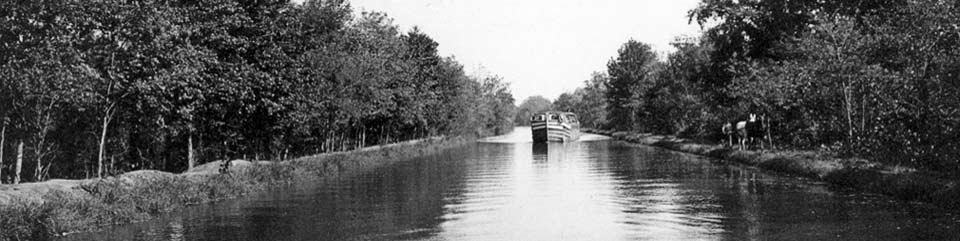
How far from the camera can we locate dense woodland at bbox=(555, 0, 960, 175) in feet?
67.5

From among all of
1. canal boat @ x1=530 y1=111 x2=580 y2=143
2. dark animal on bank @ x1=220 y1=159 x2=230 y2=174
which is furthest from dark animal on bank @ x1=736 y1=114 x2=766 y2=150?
canal boat @ x1=530 y1=111 x2=580 y2=143

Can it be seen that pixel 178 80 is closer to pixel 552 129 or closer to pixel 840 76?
pixel 840 76

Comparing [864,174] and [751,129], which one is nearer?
[864,174]

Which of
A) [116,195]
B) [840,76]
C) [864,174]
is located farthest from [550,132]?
[116,195]

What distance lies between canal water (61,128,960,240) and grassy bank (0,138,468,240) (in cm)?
48

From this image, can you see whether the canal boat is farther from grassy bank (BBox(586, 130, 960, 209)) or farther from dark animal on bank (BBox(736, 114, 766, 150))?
grassy bank (BBox(586, 130, 960, 209))

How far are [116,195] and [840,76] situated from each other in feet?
77.4

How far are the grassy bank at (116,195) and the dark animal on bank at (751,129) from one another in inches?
862

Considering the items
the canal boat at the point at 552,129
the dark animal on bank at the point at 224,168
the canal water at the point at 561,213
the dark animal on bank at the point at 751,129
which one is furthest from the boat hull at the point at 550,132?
the dark animal on bank at the point at 224,168

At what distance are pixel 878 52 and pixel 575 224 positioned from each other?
17.5 metres

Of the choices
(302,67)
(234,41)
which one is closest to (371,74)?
(302,67)

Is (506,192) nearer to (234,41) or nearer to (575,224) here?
(575,224)

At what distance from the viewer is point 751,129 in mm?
40938

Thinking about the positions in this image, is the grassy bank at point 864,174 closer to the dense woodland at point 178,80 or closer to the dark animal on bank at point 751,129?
the dark animal on bank at point 751,129
